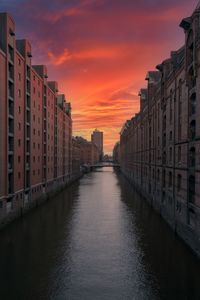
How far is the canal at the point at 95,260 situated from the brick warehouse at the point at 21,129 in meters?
5.24

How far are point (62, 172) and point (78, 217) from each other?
4176 cm

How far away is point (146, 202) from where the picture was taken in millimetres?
56469

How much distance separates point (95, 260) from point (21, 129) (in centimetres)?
2561

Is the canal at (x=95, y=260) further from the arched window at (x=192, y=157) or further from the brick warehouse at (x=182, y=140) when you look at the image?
the arched window at (x=192, y=157)

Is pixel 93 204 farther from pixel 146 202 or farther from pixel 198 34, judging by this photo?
pixel 198 34

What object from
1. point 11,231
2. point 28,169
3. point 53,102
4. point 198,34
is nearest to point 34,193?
point 28,169

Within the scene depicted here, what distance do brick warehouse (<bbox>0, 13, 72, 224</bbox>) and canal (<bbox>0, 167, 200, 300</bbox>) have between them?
5236mm

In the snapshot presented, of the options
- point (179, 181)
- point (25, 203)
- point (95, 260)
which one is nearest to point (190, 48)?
point (179, 181)

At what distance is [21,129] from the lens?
4325 centimetres

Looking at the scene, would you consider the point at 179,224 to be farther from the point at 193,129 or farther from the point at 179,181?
the point at 193,129

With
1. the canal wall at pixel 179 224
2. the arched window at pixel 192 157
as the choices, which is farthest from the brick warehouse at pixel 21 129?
the arched window at pixel 192 157

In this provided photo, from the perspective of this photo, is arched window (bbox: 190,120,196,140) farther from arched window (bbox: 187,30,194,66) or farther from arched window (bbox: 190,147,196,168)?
arched window (bbox: 187,30,194,66)

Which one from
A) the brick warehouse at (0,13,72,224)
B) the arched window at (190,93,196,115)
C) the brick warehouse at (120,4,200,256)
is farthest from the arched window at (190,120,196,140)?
the brick warehouse at (0,13,72,224)

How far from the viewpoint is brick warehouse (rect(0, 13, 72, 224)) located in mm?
35500
